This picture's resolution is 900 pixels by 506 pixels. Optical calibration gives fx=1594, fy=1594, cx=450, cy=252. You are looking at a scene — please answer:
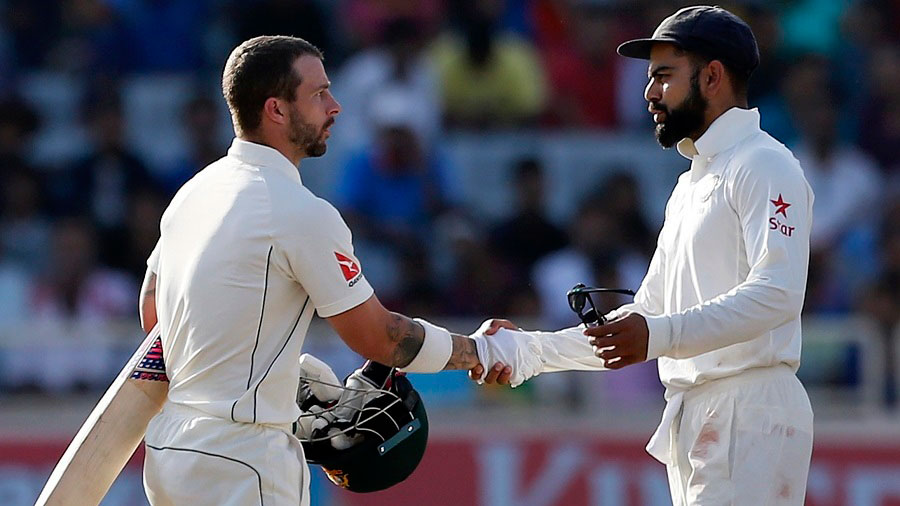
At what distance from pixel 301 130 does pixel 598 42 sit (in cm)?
695

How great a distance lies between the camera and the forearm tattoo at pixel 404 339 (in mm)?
4977

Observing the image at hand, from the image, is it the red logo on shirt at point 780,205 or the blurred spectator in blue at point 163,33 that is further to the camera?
the blurred spectator in blue at point 163,33

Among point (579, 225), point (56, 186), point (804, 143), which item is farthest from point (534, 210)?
point (56, 186)

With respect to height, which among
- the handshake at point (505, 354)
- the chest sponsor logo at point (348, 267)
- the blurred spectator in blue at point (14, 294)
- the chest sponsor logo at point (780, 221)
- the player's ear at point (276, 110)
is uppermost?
the player's ear at point (276, 110)

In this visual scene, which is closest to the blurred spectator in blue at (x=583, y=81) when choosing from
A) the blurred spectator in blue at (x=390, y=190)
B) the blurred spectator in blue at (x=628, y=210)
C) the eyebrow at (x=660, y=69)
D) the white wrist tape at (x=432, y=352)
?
the blurred spectator in blue at (x=628, y=210)

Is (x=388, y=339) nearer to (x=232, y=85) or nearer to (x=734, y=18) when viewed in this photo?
(x=232, y=85)

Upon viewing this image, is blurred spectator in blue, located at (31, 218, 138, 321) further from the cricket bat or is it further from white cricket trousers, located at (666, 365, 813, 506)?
white cricket trousers, located at (666, 365, 813, 506)

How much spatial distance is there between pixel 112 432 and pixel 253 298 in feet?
2.50

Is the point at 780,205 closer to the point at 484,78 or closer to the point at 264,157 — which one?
the point at 264,157

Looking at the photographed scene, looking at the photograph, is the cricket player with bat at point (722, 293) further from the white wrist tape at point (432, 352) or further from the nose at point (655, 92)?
the white wrist tape at point (432, 352)

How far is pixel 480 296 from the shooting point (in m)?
10.2

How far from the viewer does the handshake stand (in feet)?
17.6

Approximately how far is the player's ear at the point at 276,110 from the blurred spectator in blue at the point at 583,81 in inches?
272

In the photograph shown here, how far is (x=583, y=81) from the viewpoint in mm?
11805
